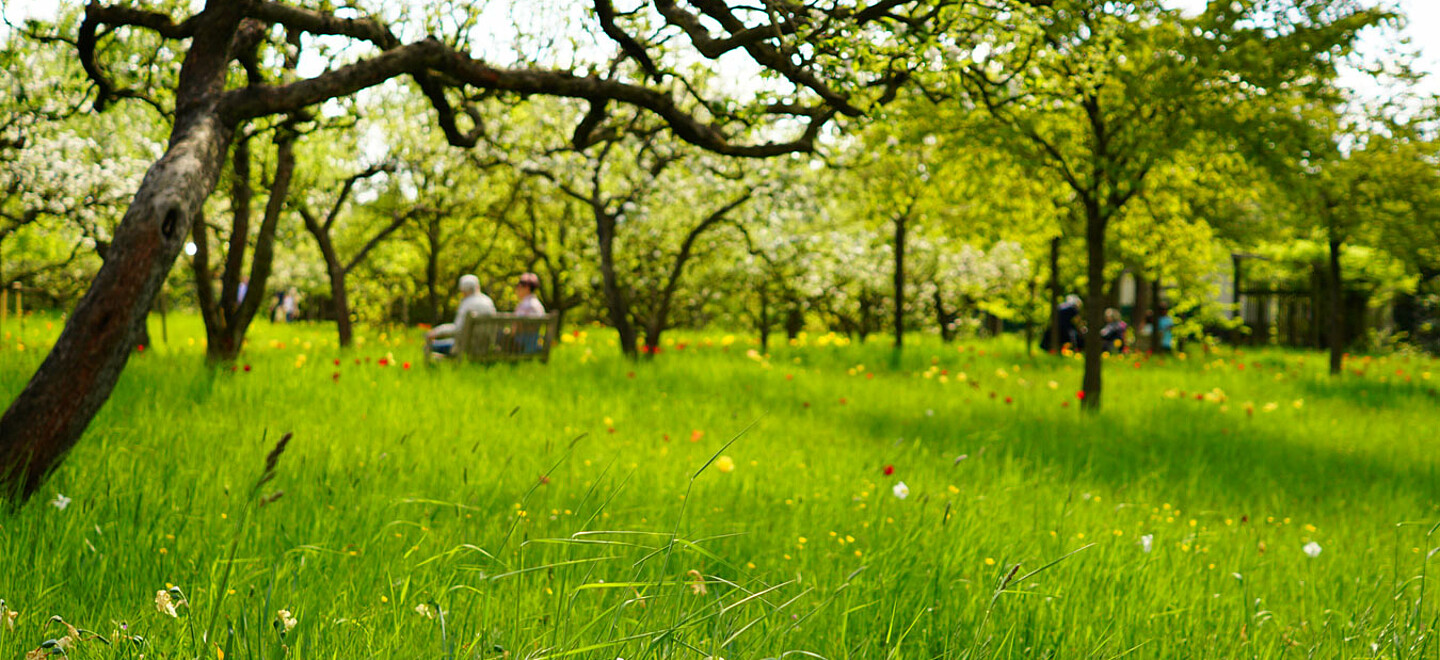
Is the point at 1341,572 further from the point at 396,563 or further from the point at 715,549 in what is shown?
the point at 396,563

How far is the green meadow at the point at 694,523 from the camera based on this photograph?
240 cm

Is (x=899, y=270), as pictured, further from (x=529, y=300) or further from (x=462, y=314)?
(x=462, y=314)

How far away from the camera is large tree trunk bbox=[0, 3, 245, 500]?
3.38m

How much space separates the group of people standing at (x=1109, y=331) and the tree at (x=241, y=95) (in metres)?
12.1

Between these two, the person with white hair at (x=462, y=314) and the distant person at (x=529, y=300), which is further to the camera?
the distant person at (x=529, y=300)

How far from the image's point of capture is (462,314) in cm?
1049

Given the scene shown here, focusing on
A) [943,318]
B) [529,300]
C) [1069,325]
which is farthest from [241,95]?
[1069,325]

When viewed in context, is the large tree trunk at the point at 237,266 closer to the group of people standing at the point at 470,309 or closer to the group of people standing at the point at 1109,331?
the group of people standing at the point at 470,309

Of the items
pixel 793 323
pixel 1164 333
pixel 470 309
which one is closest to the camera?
pixel 470 309

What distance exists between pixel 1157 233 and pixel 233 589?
11.4 m

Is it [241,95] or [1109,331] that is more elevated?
[241,95]

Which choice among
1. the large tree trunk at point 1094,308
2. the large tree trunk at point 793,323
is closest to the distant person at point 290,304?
the large tree trunk at point 793,323

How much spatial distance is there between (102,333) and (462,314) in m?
7.07

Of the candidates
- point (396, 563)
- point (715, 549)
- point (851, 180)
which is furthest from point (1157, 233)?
point (396, 563)
